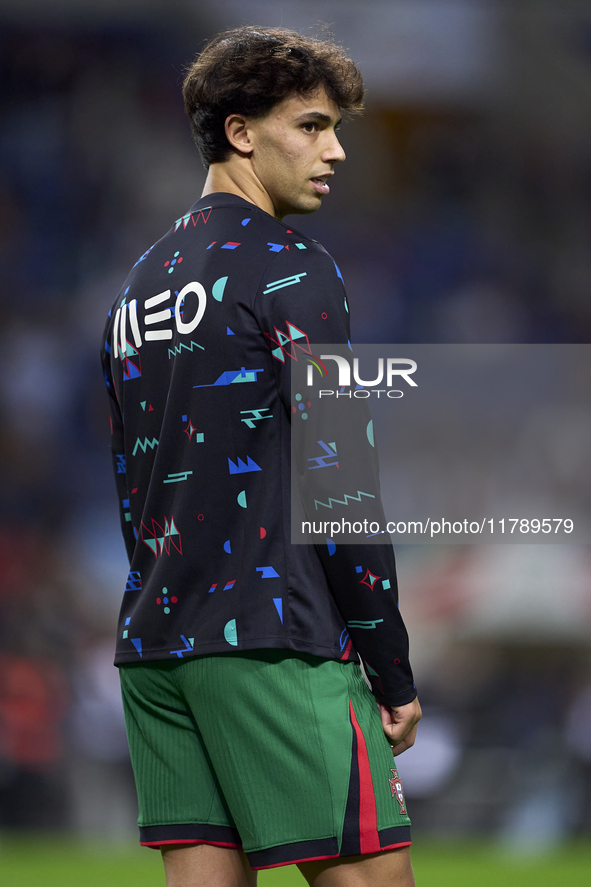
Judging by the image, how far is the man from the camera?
1.17 metres

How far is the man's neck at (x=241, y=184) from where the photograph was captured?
1.36m

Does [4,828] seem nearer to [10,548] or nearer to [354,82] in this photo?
[10,548]

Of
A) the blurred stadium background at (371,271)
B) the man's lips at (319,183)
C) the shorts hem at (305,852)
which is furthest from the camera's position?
the blurred stadium background at (371,271)

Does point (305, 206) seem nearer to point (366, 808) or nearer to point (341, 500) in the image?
point (341, 500)

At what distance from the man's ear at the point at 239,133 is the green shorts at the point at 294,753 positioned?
683 mm

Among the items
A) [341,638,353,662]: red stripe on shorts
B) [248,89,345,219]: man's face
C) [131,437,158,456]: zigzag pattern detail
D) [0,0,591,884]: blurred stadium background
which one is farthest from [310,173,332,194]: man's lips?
[0,0,591,884]: blurred stadium background

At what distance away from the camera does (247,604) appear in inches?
46.3

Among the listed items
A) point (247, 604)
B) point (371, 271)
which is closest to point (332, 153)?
point (247, 604)

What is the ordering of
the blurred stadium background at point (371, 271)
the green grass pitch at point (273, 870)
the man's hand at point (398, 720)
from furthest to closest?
the blurred stadium background at point (371, 271), the green grass pitch at point (273, 870), the man's hand at point (398, 720)

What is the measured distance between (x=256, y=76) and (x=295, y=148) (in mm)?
108

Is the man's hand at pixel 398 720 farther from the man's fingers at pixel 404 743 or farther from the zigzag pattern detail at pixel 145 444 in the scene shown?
the zigzag pattern detail at pixel 145 444

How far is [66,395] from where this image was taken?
4.08m

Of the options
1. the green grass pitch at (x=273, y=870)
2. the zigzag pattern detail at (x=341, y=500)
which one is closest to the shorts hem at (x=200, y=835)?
the zigzag pattern detail at (x=341, y=500)

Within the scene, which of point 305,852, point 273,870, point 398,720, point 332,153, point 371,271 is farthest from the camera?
point 371,271
